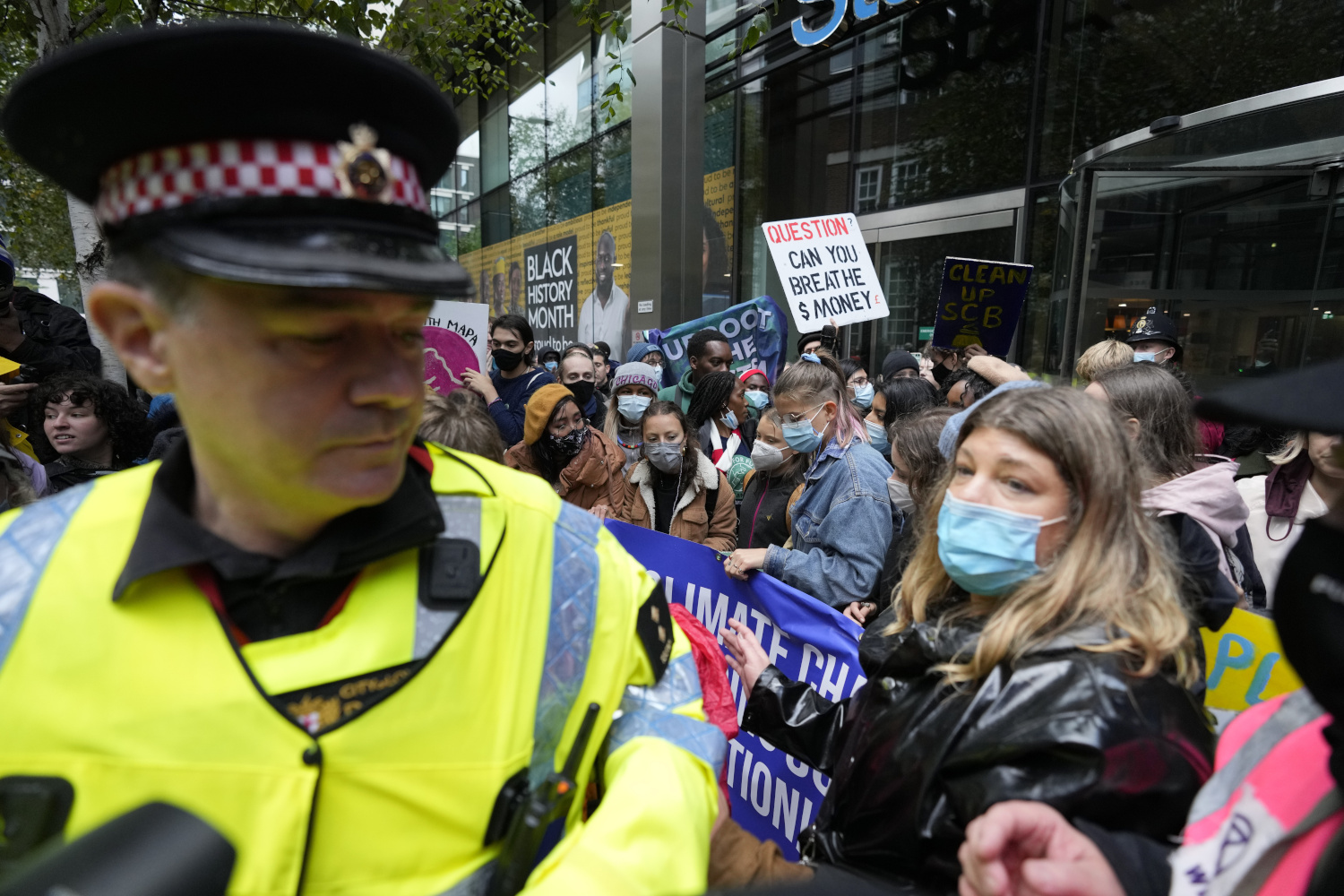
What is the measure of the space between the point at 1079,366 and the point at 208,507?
4546 millimetres

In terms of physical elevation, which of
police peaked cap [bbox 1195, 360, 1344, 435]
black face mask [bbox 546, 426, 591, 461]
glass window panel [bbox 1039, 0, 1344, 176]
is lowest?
black face mask [bbox 546, 426, 591, 461]

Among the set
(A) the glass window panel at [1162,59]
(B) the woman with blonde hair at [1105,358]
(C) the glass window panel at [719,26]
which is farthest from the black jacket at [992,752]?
(C) the glass window panel at [719,26]

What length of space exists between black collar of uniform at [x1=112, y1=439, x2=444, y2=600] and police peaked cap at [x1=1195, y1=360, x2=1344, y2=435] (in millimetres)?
966

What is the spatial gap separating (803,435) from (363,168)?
255 cm

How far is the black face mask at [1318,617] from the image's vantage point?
803 mm

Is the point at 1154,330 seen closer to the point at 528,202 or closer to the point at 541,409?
the point at 541,409

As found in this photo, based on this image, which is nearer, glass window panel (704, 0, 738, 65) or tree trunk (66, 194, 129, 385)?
tree trunk (66, 194, 129, 385)

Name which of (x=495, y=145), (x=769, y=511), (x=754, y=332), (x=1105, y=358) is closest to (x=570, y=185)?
(x=495, y=145)

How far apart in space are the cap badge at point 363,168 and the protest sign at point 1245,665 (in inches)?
104

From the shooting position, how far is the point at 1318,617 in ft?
2.69

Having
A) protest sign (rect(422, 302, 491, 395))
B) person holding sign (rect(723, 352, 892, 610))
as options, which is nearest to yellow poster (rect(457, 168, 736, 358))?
protest sign (rect(422, 302, 491, 395))

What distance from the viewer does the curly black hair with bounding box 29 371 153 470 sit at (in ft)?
11.1

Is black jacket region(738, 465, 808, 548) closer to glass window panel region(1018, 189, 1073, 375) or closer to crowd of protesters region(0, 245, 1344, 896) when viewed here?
crowd of protesters region(0, 245, 1344, 896)

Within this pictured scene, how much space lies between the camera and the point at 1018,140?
A: 7.93 m
